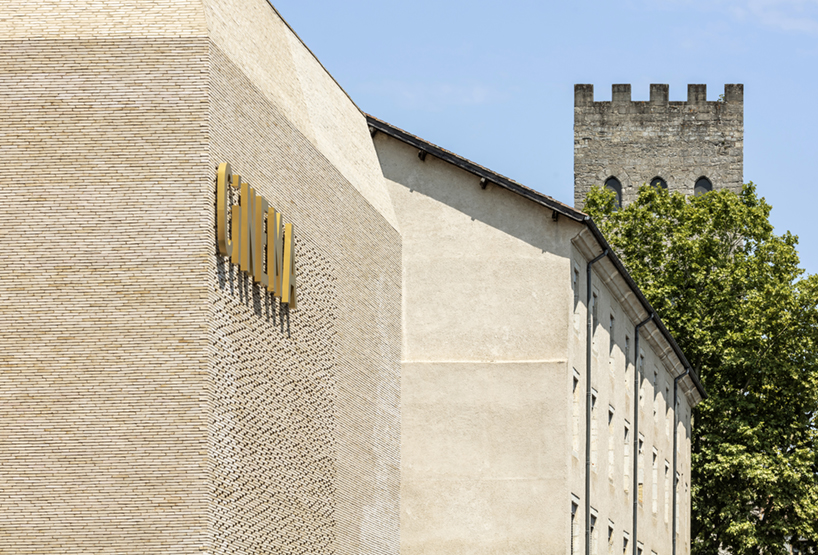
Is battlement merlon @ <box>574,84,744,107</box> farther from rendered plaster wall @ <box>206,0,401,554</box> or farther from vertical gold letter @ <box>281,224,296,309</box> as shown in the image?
vertical gold letter @ <box>281,224,296,309</box>

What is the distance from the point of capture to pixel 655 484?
51.7 m

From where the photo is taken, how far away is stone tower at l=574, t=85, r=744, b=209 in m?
80.9

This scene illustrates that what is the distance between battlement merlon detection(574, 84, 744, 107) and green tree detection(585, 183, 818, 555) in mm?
19849

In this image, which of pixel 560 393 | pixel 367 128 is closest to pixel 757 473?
pixel 560 393

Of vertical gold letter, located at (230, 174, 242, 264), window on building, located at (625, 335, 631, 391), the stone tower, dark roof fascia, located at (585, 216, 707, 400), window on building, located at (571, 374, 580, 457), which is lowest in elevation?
window on building, located at (571, 374, 580, 457)

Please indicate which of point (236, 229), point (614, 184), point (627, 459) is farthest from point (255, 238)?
point (614, 184)

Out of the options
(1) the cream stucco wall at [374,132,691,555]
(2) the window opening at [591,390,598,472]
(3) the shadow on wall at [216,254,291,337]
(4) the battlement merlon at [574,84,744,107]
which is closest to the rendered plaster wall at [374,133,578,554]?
(1) the cream stucco wall at [374,132,691,555]

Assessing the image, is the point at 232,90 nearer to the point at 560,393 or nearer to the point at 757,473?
the point at 560,393

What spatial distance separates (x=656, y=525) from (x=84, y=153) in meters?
32.6

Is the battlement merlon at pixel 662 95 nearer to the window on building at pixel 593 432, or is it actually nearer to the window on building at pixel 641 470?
the window on building at pixel 641 470

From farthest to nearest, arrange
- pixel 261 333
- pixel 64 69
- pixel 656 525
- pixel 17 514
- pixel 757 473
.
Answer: pixel 757 473
pixel 656 525
pixel 261 333
pixel 64 69
pixel 17 514

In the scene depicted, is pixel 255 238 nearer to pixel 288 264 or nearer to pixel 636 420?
pixel 288 264

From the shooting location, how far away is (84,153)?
953 inches

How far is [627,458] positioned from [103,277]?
85.8ft
